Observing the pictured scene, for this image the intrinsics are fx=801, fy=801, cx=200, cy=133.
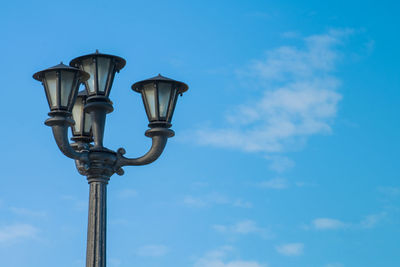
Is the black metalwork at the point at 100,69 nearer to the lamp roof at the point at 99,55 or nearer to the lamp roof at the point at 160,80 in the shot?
the lamp roof at the point at 99,55

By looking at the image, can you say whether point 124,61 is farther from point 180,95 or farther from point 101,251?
point 101,251

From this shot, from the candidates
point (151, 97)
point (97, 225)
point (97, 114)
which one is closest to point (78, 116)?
point (97, 114)

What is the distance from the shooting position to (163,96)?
9258 mm

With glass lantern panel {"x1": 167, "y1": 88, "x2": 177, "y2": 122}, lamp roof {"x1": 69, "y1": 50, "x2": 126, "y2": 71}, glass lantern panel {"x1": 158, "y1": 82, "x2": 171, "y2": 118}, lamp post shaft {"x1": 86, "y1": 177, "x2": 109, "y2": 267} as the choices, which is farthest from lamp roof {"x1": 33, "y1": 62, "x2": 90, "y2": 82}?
lamp post shaft {"x1": 86, "y1": 177, "x2": 109, "y2": 267}

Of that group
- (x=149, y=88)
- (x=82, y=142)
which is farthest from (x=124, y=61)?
(x=82, y=142)

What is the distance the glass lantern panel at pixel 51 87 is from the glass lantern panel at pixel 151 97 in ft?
3.58

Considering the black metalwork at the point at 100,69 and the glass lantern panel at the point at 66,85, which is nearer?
the glass lantern panel at the point at 66,85

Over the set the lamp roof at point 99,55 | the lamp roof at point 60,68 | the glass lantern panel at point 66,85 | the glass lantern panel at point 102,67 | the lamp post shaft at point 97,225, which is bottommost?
the lamp post shaft at point 97,225

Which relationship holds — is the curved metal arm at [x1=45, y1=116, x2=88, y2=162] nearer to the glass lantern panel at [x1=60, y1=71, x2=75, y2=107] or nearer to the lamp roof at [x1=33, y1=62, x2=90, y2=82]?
the glass lantern panel at [x1=60, y1=71, x2=75, y2=107]

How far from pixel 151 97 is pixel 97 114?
0.66 metres

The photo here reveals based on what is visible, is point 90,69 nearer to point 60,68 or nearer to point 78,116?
point 60,68

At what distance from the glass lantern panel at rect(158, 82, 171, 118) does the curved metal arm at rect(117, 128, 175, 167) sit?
0.20 meters

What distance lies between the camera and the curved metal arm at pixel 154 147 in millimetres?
9188

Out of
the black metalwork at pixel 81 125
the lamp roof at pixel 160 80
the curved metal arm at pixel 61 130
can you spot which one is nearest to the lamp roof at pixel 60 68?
the curved metal arm at pixel 61 130
